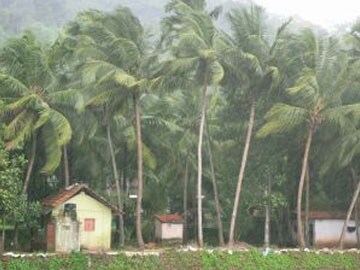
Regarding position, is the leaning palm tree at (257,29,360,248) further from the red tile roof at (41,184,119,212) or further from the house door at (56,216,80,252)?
the house door at (56,216,80,252)

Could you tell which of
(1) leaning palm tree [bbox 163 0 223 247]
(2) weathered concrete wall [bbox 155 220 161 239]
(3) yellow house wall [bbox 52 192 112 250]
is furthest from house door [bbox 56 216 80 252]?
(2) weathered concrete wall [bbox 155 220 161 239]

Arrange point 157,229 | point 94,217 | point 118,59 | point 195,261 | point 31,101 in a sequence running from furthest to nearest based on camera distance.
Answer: point 157,229 → point 118,59 → point 94,217 → point 31,101 → point 195,261

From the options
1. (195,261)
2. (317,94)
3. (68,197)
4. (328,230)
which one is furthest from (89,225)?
(328,230)

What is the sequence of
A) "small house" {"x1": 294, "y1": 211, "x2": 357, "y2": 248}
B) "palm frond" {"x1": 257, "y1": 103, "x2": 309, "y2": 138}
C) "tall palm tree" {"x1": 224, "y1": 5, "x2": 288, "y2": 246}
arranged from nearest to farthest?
"palm frond" {"x1": 257, "y1": 103, "x2": 309, "y2": 138} → "tall palm tree" {"x1": 224, "y1": 5, "x2": 288, "y2": 246} → "small house" {"x1": 294, "y1": 211, "x2": 357, "y2": 248}

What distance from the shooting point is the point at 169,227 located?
33906mm

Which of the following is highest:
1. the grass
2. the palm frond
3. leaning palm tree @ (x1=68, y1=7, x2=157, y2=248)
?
leaning palm tree @ (x1=68, y1=7, x2=157, y2=248)

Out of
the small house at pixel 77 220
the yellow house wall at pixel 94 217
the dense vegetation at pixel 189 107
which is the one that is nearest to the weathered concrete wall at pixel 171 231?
the dense vegetation at pixel 189 107

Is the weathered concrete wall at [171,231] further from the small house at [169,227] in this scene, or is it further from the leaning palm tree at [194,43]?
the leaning palm tree at [194,43]

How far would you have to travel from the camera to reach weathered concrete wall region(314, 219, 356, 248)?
3441cm

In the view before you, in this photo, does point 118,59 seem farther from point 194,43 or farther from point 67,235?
point 67,235

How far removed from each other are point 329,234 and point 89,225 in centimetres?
1429

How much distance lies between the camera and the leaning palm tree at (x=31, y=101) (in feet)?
86.9

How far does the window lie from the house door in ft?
2.85

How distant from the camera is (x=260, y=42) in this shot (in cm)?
2925
